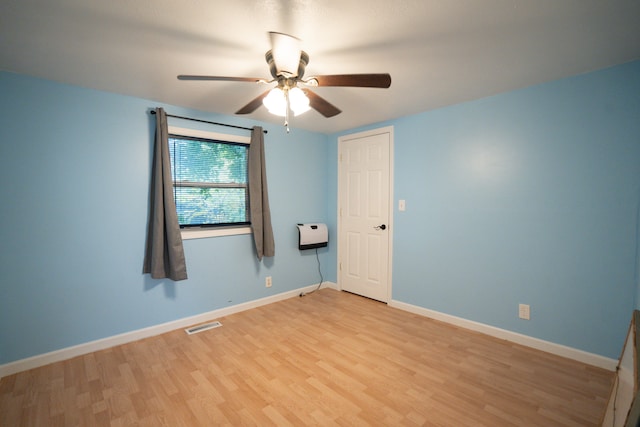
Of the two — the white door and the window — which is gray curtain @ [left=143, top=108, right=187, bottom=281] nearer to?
the window

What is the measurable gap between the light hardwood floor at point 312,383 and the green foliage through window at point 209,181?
1.23 metres

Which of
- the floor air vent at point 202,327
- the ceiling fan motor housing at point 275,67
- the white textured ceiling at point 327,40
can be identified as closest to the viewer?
the white textured ceiling at point 327,40

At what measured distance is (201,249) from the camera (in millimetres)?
2986

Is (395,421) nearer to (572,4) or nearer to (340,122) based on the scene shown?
(572,4)

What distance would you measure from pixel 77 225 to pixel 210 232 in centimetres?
111

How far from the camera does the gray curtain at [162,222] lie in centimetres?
260

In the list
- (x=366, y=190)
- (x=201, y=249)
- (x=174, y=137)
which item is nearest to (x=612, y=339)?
(x=366, y=190)

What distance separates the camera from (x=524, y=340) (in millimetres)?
2461

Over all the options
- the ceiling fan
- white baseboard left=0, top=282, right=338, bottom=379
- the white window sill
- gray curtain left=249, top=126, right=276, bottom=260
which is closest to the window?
the white window sill

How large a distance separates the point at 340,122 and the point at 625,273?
9.63ft

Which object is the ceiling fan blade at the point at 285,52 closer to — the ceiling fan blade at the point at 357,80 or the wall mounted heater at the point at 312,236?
the ceiling fan blade at the point at 357,80

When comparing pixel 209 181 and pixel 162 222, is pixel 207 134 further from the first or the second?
pixel 162 222

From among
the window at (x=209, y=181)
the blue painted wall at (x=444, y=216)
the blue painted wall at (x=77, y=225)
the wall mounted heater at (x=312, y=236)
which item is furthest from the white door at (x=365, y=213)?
the blue painted wall at (x=77, y=225)

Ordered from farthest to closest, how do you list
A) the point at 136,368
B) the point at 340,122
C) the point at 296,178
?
the point at 296,178 < the point at 340,122 < the point at 136,368
